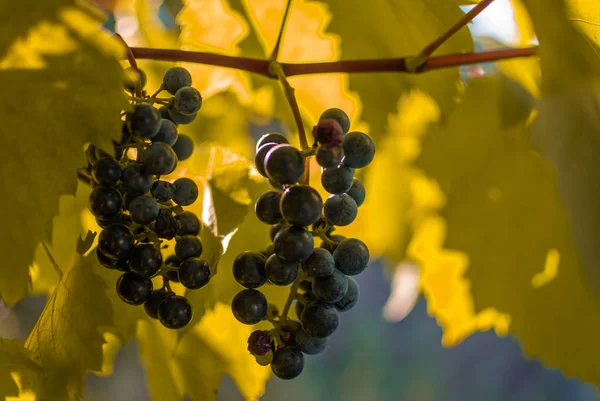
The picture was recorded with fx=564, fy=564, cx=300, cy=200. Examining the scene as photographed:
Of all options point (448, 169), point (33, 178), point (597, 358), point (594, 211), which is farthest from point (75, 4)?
point (597, 358)

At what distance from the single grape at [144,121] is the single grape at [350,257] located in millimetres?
160

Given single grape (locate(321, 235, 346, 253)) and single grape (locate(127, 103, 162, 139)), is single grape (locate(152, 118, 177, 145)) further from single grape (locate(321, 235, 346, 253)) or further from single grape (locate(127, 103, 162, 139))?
single grape (locate(321, 235, 346, 253))

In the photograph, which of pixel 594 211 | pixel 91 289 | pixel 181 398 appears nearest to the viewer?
pixel 594 211

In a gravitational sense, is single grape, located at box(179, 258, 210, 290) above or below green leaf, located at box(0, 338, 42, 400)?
above

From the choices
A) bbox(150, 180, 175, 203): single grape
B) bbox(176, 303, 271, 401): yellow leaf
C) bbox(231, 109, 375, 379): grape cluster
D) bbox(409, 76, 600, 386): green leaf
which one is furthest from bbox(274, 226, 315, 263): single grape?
bbox(409, 76, 600, 386): green leaf

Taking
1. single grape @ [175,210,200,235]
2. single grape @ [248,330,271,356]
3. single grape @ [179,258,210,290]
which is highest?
single grape @ [175,210,200,235]

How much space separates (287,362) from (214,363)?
213 millimetres

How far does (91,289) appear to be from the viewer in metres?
0.42

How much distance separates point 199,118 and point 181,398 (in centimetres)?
37

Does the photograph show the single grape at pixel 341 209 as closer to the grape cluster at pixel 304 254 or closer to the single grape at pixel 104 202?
the grape cluster at pixel 304 254

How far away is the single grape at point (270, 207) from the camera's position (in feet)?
1.37

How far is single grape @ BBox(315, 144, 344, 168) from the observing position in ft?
1.27

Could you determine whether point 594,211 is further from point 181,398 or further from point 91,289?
point 181,398

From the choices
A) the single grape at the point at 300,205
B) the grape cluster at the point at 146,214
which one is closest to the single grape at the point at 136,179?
the grape cluster at the point at 146,214
